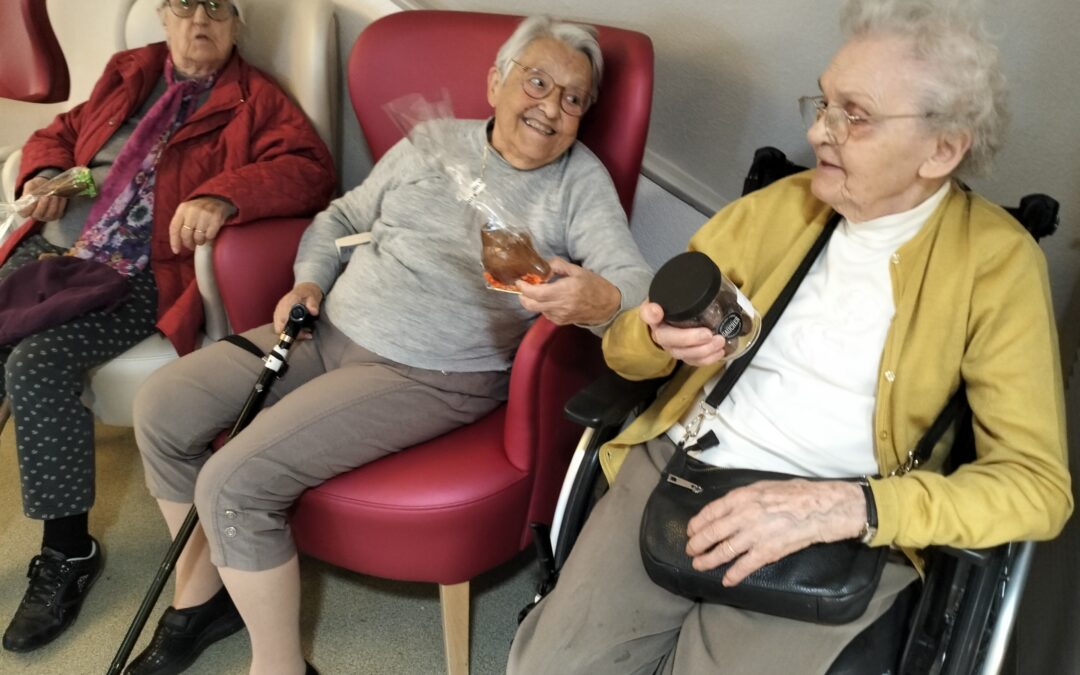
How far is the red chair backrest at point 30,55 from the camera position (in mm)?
2104

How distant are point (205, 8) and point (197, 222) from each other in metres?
0.60

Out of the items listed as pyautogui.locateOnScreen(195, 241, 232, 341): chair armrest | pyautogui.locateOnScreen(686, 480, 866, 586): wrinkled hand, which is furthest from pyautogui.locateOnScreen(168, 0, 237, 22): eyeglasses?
pyautogui.locateOnScreen(686, 480, 866, 586): wrinkled hand

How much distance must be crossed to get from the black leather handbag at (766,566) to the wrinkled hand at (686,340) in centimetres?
16

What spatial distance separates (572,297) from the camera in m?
1.27

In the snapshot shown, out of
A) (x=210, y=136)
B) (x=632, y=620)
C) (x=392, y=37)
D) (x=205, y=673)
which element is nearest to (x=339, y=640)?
(x=205, y=673)

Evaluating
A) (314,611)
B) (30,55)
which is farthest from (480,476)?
(30,55)

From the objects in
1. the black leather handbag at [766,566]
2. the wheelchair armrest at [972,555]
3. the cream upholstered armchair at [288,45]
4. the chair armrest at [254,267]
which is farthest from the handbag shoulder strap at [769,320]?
the cream upholstered armchair at [288,45]

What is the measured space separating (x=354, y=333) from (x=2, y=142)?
2061 millimetres

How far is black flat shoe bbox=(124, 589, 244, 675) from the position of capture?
1.68m

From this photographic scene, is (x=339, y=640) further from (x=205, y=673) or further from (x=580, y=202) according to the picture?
(x=580, y=202)

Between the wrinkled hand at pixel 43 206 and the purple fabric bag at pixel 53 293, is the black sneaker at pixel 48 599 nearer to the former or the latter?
the purple fabric bag at pixel 53 293

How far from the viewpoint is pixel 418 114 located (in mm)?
1558

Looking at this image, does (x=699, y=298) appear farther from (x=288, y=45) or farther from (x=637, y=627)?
(x=288, y=45)

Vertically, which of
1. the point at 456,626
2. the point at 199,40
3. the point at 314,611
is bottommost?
the point at 314,611
